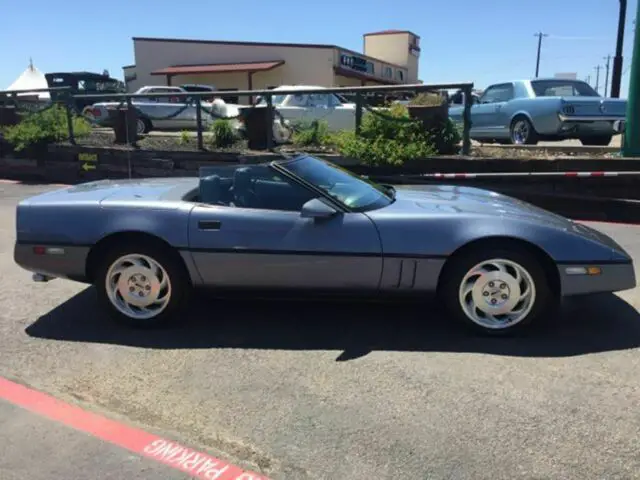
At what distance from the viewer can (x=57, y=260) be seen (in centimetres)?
423

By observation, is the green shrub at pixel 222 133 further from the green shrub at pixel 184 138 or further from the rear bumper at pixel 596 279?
the rear bumper at pixel 596 279

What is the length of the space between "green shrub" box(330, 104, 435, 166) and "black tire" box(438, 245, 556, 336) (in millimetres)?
5068

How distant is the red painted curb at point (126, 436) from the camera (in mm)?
2590

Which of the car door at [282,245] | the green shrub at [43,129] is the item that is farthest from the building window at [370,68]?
the car door at [282,245]

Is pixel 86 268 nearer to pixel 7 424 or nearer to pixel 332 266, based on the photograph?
pixel 7 424

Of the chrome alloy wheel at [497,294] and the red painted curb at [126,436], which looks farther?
the chrome alloy wheel at [497,294]

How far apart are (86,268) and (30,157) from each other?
997 centimetres

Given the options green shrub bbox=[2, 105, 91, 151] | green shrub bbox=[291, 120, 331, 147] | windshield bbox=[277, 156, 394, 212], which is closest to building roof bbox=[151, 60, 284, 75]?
green shrub bbox=[2, 105, 91, 151]

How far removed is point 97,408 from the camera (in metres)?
3.15

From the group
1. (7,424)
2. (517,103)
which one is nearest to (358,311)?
(7,424)

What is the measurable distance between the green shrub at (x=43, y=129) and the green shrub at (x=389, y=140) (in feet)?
21.9

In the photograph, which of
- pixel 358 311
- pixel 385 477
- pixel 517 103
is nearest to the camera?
pixel 385 477

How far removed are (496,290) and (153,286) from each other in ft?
7.63

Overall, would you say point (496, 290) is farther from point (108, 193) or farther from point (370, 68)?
point (370, 68)
